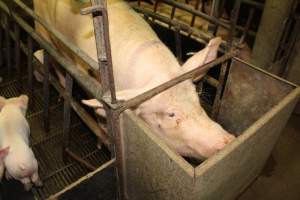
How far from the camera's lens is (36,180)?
2426 mm

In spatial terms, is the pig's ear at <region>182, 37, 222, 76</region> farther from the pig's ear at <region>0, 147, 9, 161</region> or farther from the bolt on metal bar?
the pig's ear at <region>0, 147, 9, 161</region>

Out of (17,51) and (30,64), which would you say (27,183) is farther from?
(17,51)

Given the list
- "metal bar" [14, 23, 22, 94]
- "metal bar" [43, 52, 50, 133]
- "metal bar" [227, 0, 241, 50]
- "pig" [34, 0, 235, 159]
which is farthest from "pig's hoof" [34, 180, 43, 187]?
"metal bar" [227, 0, 241, 50]

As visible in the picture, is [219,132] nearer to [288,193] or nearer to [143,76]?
[143,76]

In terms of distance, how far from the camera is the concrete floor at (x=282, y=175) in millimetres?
2486

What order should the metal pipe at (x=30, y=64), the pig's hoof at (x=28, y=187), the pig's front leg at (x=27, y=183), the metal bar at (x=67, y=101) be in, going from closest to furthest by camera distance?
the metal bar at (x=67, y=101)
the pig's front leg at (x=27, y=183)
the pig's hoof at (x=28, y=187)
the metal pipe at (x=30, y=64)

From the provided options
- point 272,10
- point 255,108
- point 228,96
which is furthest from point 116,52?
point 272,10

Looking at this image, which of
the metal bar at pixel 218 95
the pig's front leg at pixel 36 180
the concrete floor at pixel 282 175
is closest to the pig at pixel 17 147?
the pig's front leg at pixel 36 180

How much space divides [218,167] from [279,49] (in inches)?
86.7

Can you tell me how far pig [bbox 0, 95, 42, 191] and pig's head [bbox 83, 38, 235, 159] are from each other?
2.68 feet

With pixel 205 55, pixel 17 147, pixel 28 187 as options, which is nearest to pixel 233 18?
pixel 205 55

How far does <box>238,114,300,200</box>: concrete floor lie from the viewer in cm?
249

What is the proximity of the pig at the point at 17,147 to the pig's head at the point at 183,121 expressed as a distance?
2.68 ft

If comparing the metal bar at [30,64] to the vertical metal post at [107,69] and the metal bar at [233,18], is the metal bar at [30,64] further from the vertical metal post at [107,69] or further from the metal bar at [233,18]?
the metal bar at [233,18]
